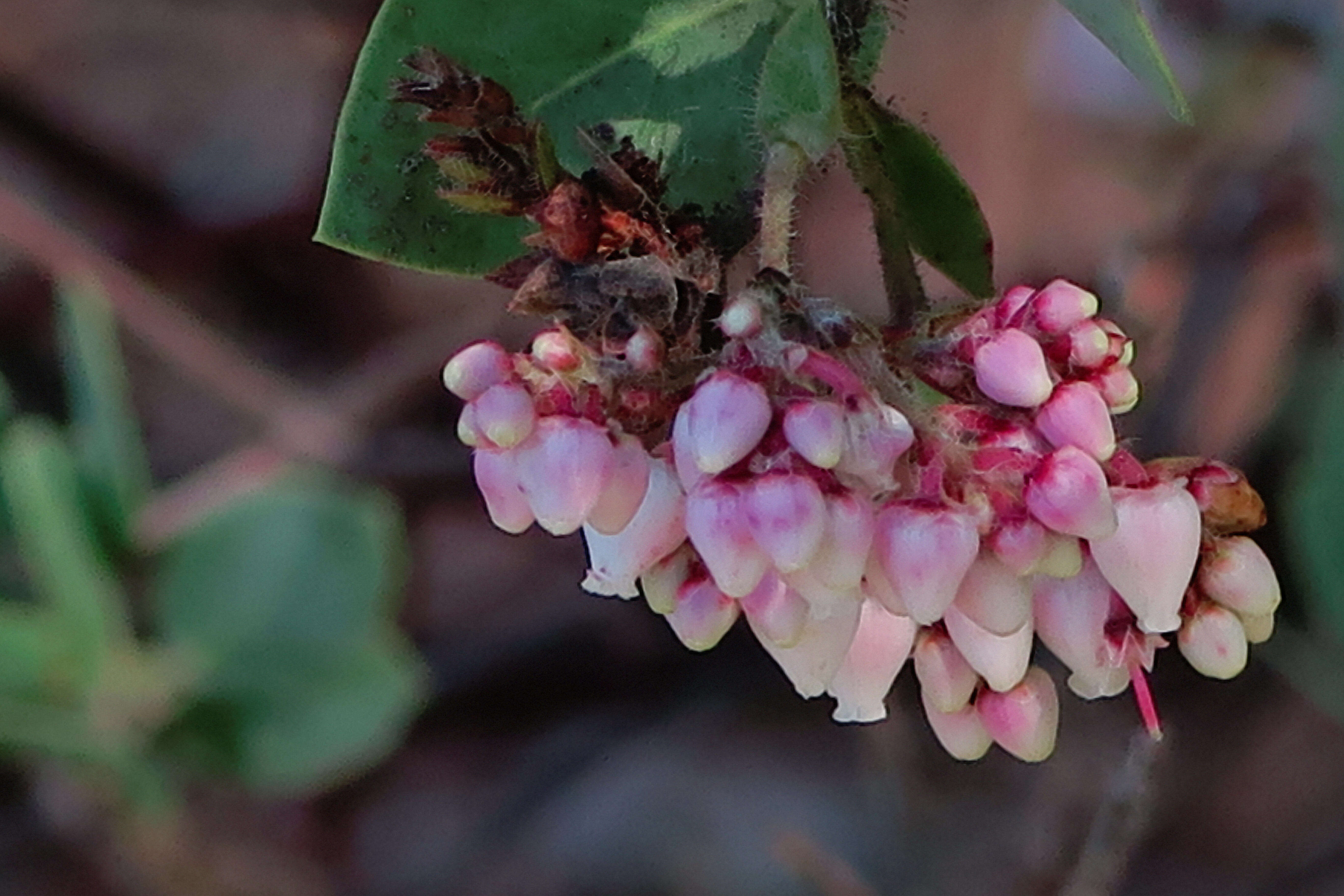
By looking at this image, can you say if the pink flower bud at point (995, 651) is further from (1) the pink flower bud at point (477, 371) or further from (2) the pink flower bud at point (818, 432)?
(1) the pink flower bud at point (477, 371)

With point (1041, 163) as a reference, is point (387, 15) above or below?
above

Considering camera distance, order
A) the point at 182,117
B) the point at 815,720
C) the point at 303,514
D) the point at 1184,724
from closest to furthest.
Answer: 1. the point at 303,514
2. the point at 1184,724
3. the point at 815,720
4. the point at 182,117

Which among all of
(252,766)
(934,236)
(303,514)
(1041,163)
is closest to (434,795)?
(252,766)

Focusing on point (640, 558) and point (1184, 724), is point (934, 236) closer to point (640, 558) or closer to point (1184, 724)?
point (640, 558)

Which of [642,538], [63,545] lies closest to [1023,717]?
[642,538]

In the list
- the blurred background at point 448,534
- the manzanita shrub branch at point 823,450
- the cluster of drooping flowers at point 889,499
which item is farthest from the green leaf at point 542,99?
the blurred background at point 448,534

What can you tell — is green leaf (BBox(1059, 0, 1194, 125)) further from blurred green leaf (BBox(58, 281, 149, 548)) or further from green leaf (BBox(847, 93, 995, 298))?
blurred green leaf (BBox(58, 281, 149, 548))
